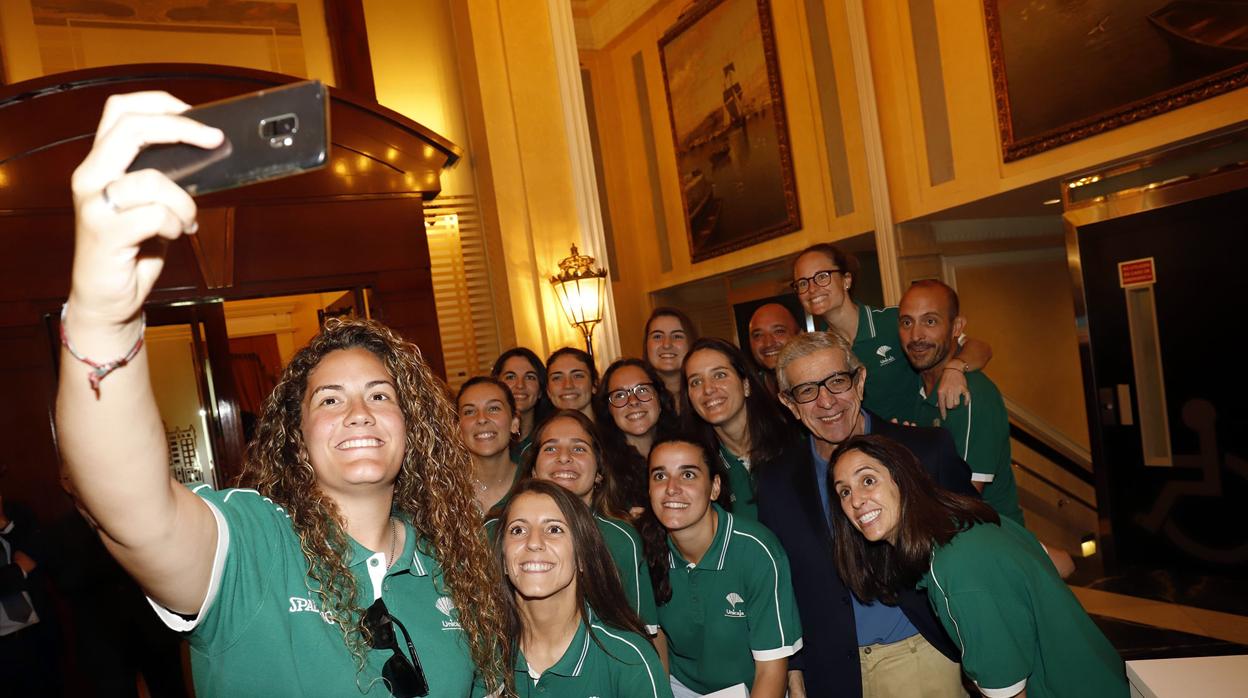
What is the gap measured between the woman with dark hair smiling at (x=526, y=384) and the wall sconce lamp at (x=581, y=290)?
1.64 meters

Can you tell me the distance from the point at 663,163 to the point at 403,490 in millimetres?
10092

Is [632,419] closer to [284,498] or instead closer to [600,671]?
[600,671]

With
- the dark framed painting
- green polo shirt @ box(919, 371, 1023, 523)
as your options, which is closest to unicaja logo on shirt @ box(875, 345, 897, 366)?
green polo shirt @ box(919, 371, 1023, 523)

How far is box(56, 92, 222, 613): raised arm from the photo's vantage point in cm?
83

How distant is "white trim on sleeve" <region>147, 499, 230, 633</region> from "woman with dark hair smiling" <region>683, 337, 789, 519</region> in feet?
7.76

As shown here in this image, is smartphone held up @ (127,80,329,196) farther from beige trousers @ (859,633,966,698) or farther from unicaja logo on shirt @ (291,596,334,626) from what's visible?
beige trousers @ (859,633,966,698)

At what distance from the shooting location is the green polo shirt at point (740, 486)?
3.32m

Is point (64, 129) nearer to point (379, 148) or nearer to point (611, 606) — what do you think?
point (379, 148)

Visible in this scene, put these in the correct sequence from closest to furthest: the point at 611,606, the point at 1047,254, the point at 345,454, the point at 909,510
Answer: the point at 345,454, the point at 909,510, the point at 611,606, the point at 1047,254

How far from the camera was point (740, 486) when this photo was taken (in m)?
3.41

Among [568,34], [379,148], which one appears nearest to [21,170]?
[379,148]

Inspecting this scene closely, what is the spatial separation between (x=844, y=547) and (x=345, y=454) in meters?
1.74

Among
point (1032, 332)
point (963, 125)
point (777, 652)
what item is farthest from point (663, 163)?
point (777, 652)

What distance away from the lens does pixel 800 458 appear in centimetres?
301
